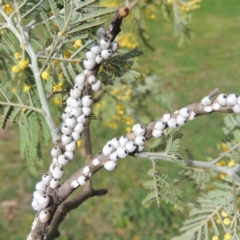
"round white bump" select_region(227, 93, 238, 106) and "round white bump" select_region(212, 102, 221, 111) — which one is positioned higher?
"round white bump" select_region(227, 93, 238, 106)

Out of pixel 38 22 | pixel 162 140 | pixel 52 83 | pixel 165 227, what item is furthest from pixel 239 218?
pixel 165 227

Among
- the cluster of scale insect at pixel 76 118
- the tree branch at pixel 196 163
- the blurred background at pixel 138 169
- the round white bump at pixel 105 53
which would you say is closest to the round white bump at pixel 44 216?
the cluster of scale insect at pixel 76 118

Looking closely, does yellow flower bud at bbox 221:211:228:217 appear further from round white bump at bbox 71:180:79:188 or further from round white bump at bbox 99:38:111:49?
round white bump at bbox 99:38:111:49

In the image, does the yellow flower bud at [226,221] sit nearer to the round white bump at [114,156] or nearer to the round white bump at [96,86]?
the round white bump at [114,156]

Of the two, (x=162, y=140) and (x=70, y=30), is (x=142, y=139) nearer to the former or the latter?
(x=162, y=140)

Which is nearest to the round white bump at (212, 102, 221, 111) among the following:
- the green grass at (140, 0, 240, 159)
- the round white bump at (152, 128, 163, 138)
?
the round white bump at (152, 128, 163, 138)

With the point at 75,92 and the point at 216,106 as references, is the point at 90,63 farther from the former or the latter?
the point at 216,106

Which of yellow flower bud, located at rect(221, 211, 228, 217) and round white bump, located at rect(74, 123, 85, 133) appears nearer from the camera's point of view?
round white bump, located at rect(74, 123, 85, 133)

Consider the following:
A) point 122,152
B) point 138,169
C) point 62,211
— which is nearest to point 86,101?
point 122,152
